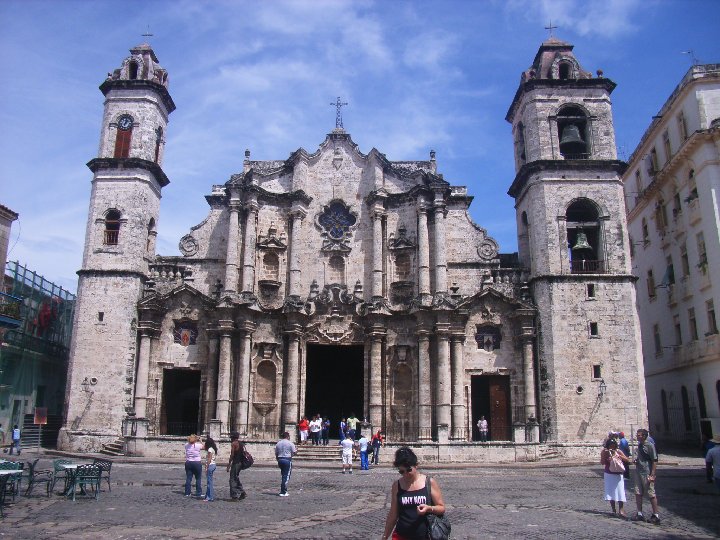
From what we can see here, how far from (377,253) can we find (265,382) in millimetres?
7898

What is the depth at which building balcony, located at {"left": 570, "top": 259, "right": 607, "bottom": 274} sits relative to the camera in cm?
2850

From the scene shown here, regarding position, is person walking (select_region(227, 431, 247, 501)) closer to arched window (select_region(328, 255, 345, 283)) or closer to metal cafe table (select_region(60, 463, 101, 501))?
metal cafe table (select_region(60, 463, 101, 501))

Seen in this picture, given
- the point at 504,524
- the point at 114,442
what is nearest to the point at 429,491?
the point at 504,524

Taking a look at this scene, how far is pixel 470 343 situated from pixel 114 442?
15.8 meters

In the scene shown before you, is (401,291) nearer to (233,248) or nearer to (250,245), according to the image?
(250,245)

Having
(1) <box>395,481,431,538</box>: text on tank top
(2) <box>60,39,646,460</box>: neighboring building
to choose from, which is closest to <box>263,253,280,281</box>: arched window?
(2) <box>60,39,646,460</box>: neighboring building

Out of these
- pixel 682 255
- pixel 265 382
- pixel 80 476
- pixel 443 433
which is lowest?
pixel 80 476

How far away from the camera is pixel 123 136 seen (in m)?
31.1

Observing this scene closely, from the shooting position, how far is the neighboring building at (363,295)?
27344 millimetres

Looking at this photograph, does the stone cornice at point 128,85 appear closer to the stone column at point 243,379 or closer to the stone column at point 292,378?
the stone column at point 243,379

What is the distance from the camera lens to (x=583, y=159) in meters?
29.3

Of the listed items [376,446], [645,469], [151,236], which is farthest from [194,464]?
[151,236]

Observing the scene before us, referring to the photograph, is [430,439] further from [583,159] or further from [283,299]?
[583,159]

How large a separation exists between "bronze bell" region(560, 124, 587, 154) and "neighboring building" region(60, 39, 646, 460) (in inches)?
3.2
